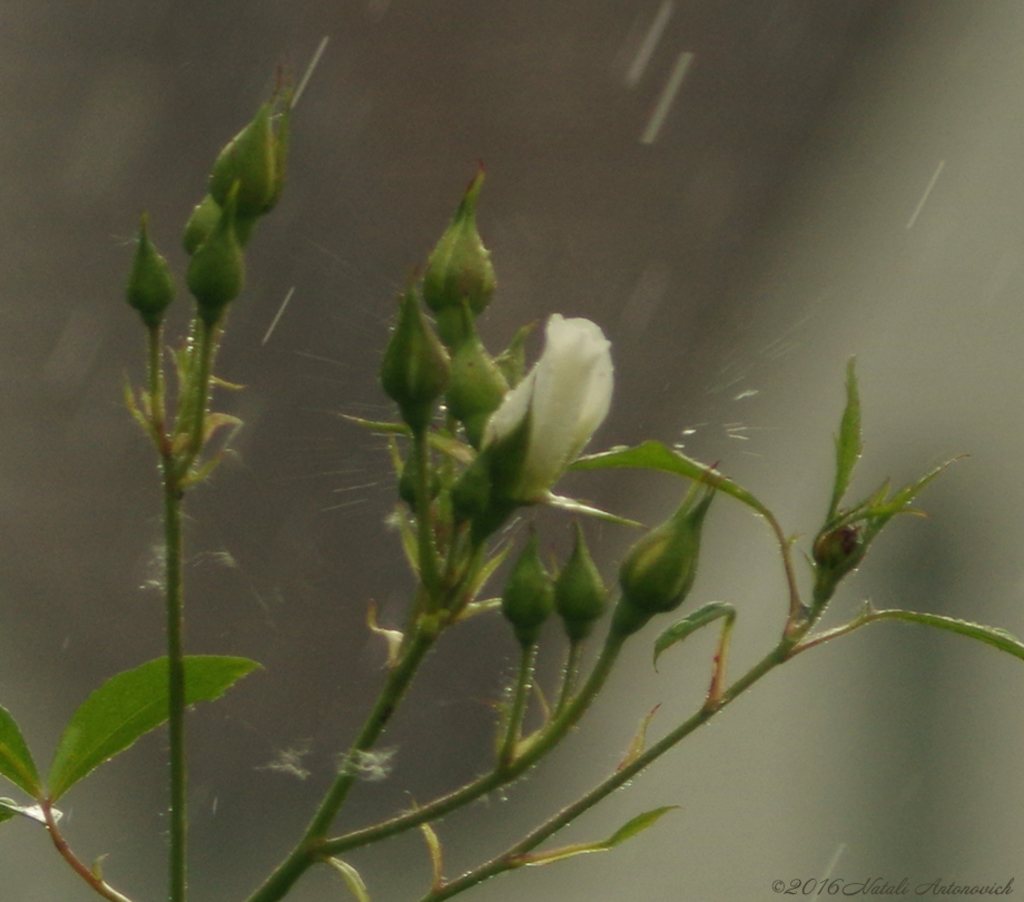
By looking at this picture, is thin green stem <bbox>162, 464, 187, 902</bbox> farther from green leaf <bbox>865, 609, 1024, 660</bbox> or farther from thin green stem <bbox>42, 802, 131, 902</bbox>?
green leaf <bbox>865, 609, 1024, 660</bbox>

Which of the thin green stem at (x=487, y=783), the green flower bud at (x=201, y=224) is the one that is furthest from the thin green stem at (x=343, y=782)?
the green flower bud at (x=201, y=224)

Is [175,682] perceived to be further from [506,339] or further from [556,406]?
[506,339]

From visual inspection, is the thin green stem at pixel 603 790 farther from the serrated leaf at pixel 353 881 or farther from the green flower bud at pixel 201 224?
the green flower bud at pixel 201 224

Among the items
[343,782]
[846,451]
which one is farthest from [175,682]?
[846,451]

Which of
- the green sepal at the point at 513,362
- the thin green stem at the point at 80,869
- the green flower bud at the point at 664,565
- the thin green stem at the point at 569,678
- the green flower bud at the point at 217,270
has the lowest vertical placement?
the thin green stem at the point at 80,869

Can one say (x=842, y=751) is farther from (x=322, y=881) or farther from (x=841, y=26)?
(x=841, y=26)

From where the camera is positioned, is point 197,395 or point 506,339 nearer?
point 197,395
